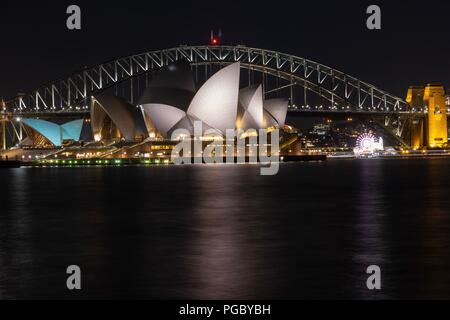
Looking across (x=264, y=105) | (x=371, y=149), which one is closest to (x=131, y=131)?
(x=264, y=105)

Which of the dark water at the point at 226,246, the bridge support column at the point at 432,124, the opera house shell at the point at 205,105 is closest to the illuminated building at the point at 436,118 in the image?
the bridge support column at the point at 432,124

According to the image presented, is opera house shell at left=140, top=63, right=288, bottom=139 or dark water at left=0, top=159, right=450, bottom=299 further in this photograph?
opera house shell at left=140, top=63, right=288, bottom=139

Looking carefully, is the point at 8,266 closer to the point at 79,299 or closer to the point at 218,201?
the point at 79,299

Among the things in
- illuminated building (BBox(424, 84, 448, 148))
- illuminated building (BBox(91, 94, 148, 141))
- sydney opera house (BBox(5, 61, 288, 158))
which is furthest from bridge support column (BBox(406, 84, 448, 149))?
illuminated building (BBox(91, 94, 148, 141))

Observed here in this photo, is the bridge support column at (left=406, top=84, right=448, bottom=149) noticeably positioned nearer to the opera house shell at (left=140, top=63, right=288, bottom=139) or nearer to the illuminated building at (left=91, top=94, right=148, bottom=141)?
the opera house shell at (left=140, top=63, right=288, bottom=139)

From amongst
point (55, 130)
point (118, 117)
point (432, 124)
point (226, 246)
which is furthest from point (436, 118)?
point (226, 246)

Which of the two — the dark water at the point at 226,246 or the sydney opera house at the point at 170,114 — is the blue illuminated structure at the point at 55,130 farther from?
the dark water at the point at 226,246

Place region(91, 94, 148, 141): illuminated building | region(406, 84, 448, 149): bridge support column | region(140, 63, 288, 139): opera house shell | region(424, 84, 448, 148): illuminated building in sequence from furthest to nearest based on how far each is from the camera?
region(406, 84, 448, 149): bridge support column
region(424, 84, 448, 148): illuminated building
region(91, 94, 148, 141): illuminated building
region(140, 63, 288, 139): opera house shell
